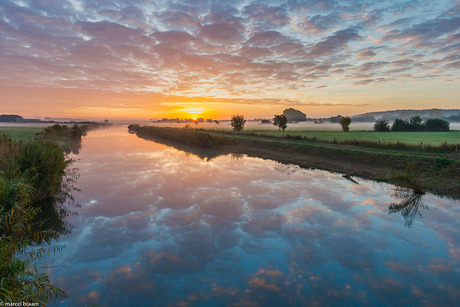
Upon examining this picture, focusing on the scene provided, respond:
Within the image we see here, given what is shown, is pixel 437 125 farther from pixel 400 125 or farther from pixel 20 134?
pixel 20 134

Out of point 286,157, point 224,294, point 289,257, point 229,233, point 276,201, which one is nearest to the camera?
point 224,294

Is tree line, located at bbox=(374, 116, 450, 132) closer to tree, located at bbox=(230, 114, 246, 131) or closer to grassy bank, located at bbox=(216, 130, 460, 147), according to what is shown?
grassy bank, located at bbox=(216, 130, 460, 147)

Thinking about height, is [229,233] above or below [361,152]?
below

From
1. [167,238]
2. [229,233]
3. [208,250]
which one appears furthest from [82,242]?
[229,233]

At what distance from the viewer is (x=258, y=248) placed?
9844 mm

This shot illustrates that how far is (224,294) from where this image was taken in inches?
285

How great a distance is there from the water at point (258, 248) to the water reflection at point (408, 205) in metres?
0.13

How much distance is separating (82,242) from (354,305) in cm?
987

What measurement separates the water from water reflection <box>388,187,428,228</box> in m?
0.13

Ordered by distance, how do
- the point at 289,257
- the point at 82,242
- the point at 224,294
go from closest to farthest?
1. the point at 224,294
2. the point at 289,257
3. the point at 82,242

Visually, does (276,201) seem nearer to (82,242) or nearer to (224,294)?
(224,294)

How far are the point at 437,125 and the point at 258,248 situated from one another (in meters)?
88.9

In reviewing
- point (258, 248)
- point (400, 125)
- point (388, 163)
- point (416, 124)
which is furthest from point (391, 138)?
point (258, 248)

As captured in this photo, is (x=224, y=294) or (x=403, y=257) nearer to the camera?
(x=224, y=294)
